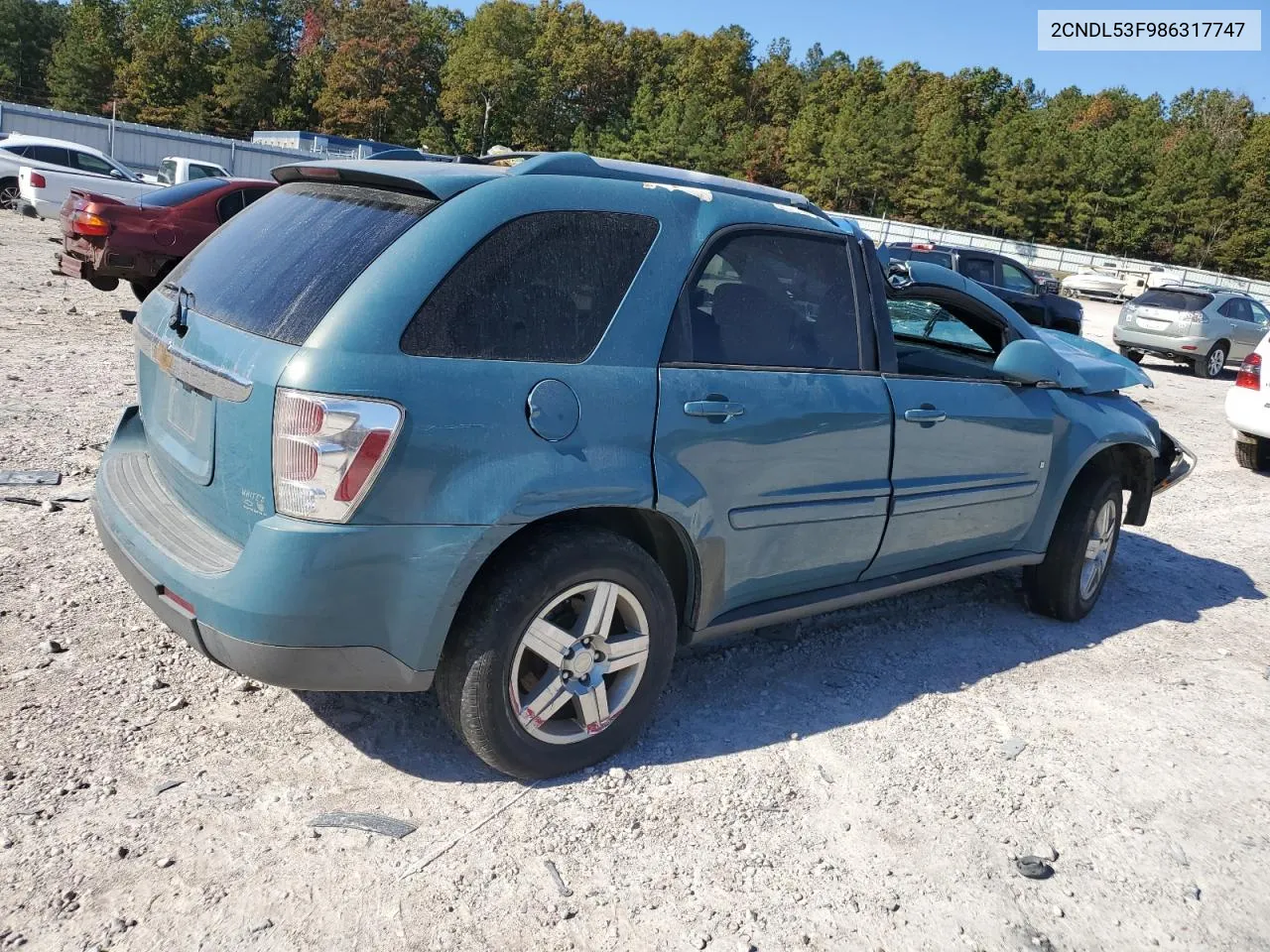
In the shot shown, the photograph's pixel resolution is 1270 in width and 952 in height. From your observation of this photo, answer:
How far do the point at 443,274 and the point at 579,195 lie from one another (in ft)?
1.91

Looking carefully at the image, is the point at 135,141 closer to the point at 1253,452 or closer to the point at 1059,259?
the point at 1253,452

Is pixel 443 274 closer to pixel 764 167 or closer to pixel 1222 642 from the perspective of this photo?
pixel 1222 642

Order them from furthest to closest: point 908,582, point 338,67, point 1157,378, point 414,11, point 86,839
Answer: point 414,11
point 338,67
point 1157,378
point 908,582
point 86,839

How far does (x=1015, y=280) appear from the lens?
54.4 feet

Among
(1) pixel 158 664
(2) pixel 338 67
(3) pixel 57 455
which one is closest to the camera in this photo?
(1) pixel 158 664

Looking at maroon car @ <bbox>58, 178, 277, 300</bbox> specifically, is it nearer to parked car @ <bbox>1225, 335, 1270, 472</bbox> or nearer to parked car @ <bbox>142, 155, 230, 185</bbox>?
parked car @ <bbox>1225, 335, 1270, 472</bbox>

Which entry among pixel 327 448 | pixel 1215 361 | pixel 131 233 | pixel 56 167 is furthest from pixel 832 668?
pixel 56 167

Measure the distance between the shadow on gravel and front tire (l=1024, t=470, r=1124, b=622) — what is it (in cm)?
13

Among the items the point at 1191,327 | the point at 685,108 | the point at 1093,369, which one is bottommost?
the point at 1191,327

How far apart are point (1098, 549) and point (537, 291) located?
3530mm

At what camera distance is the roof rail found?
10.7 ft

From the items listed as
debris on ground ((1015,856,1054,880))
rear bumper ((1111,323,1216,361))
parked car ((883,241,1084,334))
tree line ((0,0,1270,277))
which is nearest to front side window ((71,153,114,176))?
parked car ((883,241,1084,334))

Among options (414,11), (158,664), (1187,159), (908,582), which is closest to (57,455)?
(158,664)

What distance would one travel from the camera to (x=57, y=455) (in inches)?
227
